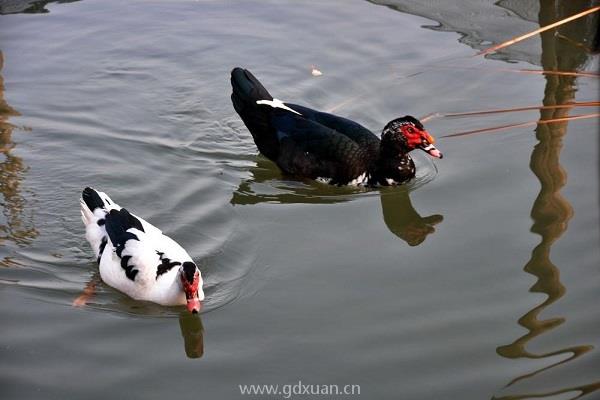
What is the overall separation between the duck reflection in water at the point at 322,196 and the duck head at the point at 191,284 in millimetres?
1779

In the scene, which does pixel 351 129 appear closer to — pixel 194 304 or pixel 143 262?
pixel 143 262

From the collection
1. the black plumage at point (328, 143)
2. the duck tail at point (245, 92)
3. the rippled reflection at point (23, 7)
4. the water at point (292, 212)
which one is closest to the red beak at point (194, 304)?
the water at point (292, 212)

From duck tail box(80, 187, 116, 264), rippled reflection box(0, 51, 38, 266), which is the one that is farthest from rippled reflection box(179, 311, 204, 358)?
rippled reflection box(0, 51, 38, 266)

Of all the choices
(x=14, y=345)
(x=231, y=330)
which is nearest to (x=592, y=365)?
(x=231, y=330)

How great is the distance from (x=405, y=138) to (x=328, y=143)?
0.68 meters

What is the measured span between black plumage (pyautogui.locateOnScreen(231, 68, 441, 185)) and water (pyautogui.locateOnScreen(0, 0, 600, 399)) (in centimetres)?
15

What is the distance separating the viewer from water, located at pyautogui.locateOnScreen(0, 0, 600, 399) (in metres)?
6.29

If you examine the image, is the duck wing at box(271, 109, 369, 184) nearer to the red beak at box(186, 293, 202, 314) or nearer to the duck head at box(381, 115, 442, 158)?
the duck head at box(381, 115, 442, 158)

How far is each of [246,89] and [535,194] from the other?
2.91 metres

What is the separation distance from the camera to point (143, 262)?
7.29 meters

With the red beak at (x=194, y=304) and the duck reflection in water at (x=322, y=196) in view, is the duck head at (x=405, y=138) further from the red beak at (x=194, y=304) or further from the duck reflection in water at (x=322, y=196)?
the red beak at (x=194, y=304)

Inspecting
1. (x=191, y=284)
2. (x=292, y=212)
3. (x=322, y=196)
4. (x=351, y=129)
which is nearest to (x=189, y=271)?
(x=191, y=284)

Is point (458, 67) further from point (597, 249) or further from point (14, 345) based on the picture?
point (14, 345)

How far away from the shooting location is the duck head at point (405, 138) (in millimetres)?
8789
